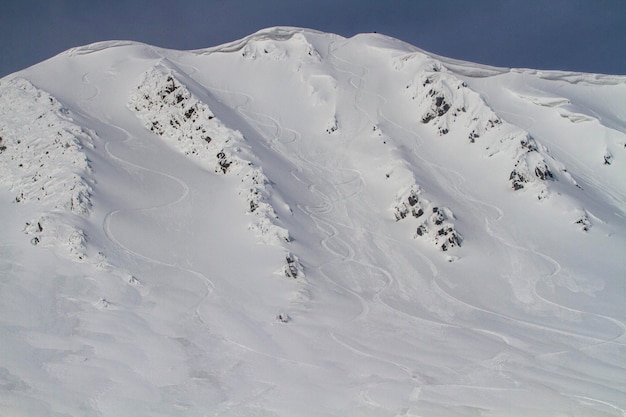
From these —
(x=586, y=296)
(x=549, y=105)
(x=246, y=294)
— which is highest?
(x=549, y=105)

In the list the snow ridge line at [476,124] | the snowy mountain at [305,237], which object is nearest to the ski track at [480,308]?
the snowy mountain at [305,237]

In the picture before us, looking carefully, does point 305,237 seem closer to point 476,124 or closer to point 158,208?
point 158,208

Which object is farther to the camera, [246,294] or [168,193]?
[168,193]

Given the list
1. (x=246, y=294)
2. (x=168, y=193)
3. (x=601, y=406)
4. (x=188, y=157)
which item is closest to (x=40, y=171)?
(x=168, y=193)

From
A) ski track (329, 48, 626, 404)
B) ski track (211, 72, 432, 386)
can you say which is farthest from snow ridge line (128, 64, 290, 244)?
ski track (329, 48, 626, 404)

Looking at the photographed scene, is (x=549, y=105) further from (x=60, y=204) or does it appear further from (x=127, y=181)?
(x=60, y=204)

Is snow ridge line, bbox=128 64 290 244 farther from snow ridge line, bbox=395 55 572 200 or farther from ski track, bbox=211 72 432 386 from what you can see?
snow ridge line, bbox=395 55 572 200
